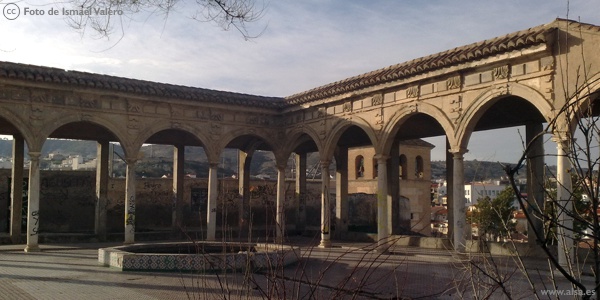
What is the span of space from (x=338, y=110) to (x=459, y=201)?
6.19 m

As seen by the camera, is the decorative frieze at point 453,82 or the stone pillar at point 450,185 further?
the stone pillar at point 450,185

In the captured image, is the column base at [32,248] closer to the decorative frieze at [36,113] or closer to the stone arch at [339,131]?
the decorative frieze at [36,113]

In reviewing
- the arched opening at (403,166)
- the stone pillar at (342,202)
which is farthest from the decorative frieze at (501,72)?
the arched opening at (403,166)

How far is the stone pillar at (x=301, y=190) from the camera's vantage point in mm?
25344

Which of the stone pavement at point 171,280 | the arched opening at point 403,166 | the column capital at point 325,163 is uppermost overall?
the arched opening at point 403,166

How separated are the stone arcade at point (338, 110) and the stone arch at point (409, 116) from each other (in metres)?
0.03

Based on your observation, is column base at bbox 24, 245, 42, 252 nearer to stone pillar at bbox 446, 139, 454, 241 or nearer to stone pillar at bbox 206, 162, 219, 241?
stone pillar at bbox 206, 162, 219, 241

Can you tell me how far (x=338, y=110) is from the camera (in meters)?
19.4

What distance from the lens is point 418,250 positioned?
706 inches

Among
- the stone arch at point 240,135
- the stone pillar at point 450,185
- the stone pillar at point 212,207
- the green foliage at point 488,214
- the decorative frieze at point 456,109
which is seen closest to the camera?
the green foliage at point 488,214

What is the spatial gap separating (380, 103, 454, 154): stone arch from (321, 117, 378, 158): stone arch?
0.59 meters

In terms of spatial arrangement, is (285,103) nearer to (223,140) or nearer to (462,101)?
(223,140)

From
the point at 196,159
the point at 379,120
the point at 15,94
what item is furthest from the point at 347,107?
the point at 196,159

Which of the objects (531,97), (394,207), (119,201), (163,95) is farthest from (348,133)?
(119,201)
